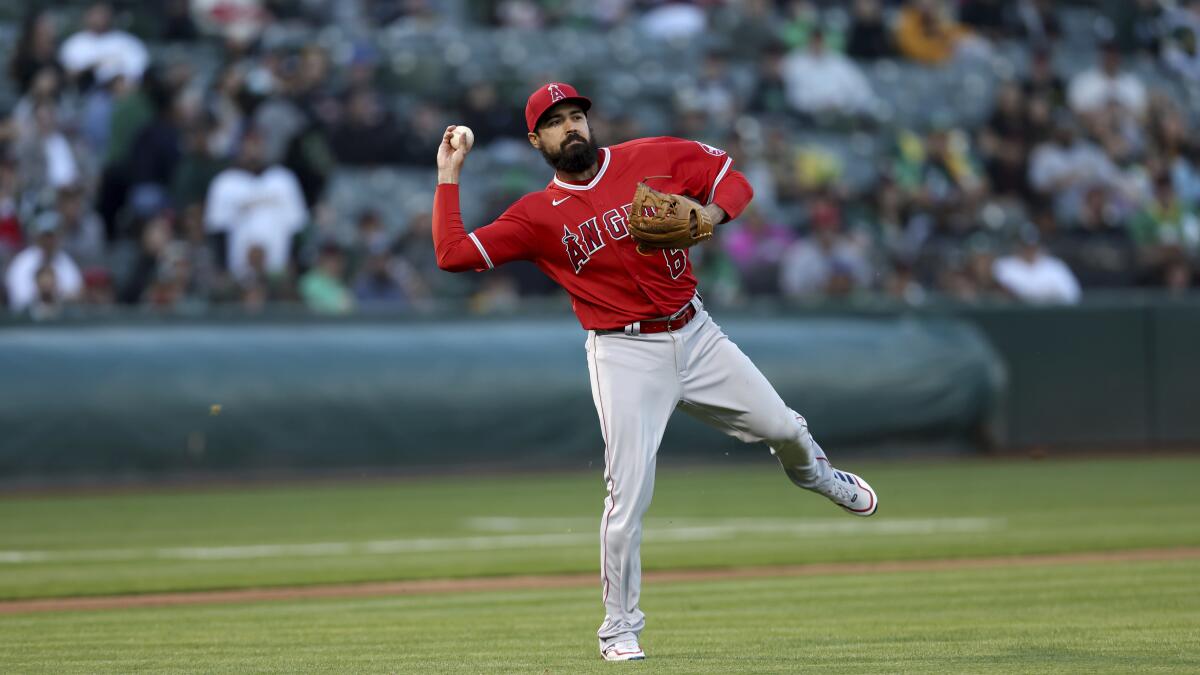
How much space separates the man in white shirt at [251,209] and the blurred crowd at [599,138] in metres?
0.03

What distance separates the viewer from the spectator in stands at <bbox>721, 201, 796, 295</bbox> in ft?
59.2

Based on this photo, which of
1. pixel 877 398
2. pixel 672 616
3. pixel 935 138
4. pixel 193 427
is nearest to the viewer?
pixel 672 616

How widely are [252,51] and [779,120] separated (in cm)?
627

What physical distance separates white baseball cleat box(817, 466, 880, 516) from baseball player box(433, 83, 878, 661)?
0.92ft

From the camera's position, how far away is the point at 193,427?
14.9m

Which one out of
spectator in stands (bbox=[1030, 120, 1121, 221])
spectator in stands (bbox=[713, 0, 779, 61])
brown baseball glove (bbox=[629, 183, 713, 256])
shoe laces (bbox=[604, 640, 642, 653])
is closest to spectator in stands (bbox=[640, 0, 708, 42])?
spectator in stands (bbox=[713, 0, 779, 61])

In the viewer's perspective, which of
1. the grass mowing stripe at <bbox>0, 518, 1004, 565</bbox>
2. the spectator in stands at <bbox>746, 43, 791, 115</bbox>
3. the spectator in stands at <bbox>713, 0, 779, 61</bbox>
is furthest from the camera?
the spectator in stands at <bbox>713, 0, 779, 61</bbox>

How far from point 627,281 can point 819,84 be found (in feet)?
50.3

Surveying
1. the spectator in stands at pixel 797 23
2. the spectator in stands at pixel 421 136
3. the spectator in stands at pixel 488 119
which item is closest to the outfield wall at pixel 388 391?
the spectator in stands at pixel 421 136

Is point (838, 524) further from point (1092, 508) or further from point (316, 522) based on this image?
point (316, 522)

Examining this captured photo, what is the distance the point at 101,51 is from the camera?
17.1 meters

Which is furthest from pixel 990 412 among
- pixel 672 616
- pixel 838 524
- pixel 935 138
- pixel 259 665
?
pixel 259 665

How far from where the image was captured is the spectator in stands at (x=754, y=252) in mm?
18047

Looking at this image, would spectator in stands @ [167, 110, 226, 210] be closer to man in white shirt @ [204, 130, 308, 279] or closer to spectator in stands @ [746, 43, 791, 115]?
man in white shirt @ [204, 130, 308, 279]
